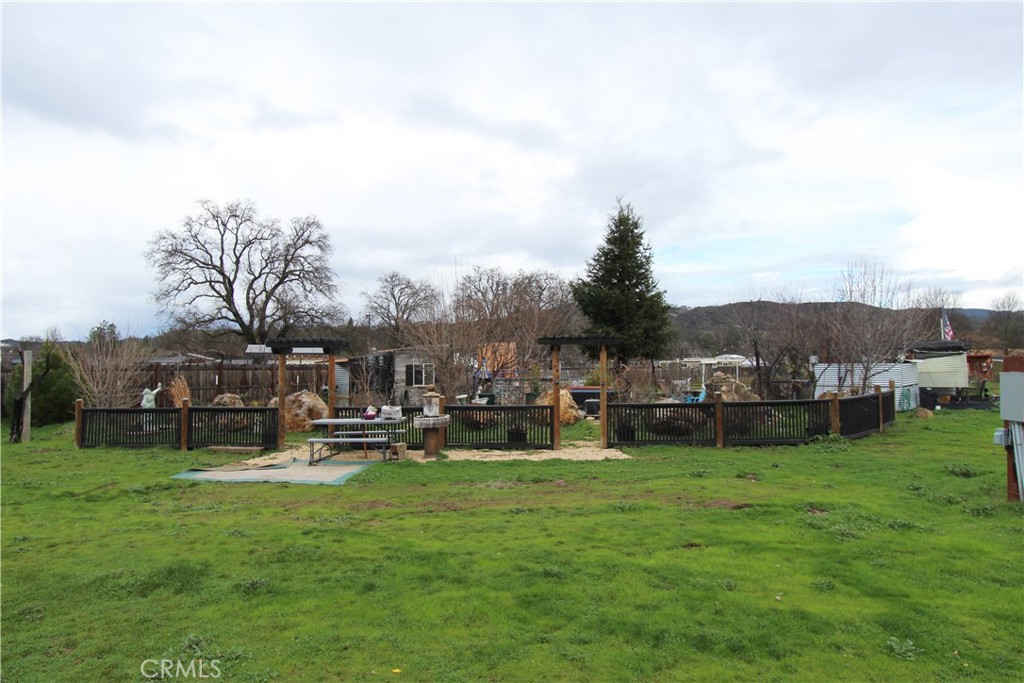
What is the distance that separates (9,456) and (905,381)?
2597 centimetres

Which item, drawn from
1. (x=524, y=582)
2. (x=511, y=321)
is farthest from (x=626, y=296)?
(x=524, y=582)

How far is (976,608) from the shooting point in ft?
13.6

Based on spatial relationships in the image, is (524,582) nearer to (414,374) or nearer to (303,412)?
(303,412)

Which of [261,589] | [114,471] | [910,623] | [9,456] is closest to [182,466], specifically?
[114,471]

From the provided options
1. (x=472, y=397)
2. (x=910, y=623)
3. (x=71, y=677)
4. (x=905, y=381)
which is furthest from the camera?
(x=905, y=381)

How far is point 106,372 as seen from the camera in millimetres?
18375

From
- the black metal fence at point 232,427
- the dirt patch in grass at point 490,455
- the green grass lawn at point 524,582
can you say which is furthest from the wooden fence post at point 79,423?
the green grass lawn at point 524,582

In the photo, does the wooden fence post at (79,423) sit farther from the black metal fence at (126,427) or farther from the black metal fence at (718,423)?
the black metal fence at (718,423)

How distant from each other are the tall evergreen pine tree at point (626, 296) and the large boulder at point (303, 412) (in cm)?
1353

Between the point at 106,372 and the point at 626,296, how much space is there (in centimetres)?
1972

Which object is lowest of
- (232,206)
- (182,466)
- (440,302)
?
(182,466)

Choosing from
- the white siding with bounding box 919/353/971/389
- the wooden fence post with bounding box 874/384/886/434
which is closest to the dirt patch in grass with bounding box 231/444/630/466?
the wooden fence post with bounding box 874/384/886/434

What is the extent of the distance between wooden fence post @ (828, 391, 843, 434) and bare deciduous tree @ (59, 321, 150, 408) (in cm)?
1920

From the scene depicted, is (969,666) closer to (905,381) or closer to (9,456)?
(9,456)
